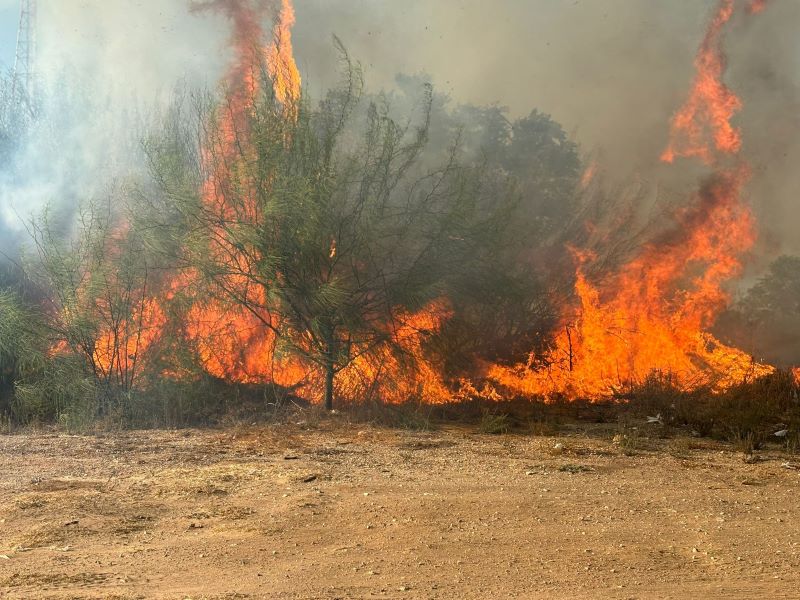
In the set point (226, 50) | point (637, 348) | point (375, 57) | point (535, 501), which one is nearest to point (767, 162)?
point (637, 348)

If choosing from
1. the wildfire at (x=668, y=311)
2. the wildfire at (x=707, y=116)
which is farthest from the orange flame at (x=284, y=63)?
the wildfire at (x=707, y=116)

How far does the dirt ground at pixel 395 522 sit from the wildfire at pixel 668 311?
4.41m

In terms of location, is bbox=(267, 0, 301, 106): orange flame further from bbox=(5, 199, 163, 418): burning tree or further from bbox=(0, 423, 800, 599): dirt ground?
bbox=(0, 423, 800, 599): dirt ground

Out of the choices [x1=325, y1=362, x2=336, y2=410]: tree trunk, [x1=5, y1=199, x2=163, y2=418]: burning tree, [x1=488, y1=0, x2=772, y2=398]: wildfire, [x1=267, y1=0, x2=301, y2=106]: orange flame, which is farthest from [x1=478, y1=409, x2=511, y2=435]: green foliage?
[x1=267, y1=0, x2=301, y2=106]: orange flame

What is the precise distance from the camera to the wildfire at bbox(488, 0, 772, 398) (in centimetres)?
1409

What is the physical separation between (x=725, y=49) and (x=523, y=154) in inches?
171

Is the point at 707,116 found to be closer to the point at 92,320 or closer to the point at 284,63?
the point at 284,63

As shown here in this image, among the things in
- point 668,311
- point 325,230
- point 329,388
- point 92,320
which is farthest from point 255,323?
point 668,311

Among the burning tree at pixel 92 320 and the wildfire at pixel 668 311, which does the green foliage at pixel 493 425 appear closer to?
the wildfire at pixel 668 311

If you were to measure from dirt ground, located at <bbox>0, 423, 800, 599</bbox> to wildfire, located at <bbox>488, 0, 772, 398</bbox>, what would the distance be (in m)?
4.41

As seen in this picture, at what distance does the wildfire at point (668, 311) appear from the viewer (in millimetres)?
14094

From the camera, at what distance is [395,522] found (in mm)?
6152

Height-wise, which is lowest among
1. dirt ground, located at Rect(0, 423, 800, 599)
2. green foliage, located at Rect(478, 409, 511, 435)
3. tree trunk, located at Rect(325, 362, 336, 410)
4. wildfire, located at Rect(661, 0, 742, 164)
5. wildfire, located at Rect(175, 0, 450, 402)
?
dirt ground, located at Rect(0, 423, 800, 599)

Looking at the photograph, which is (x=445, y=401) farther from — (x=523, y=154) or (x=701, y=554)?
(x=701, y=554)
